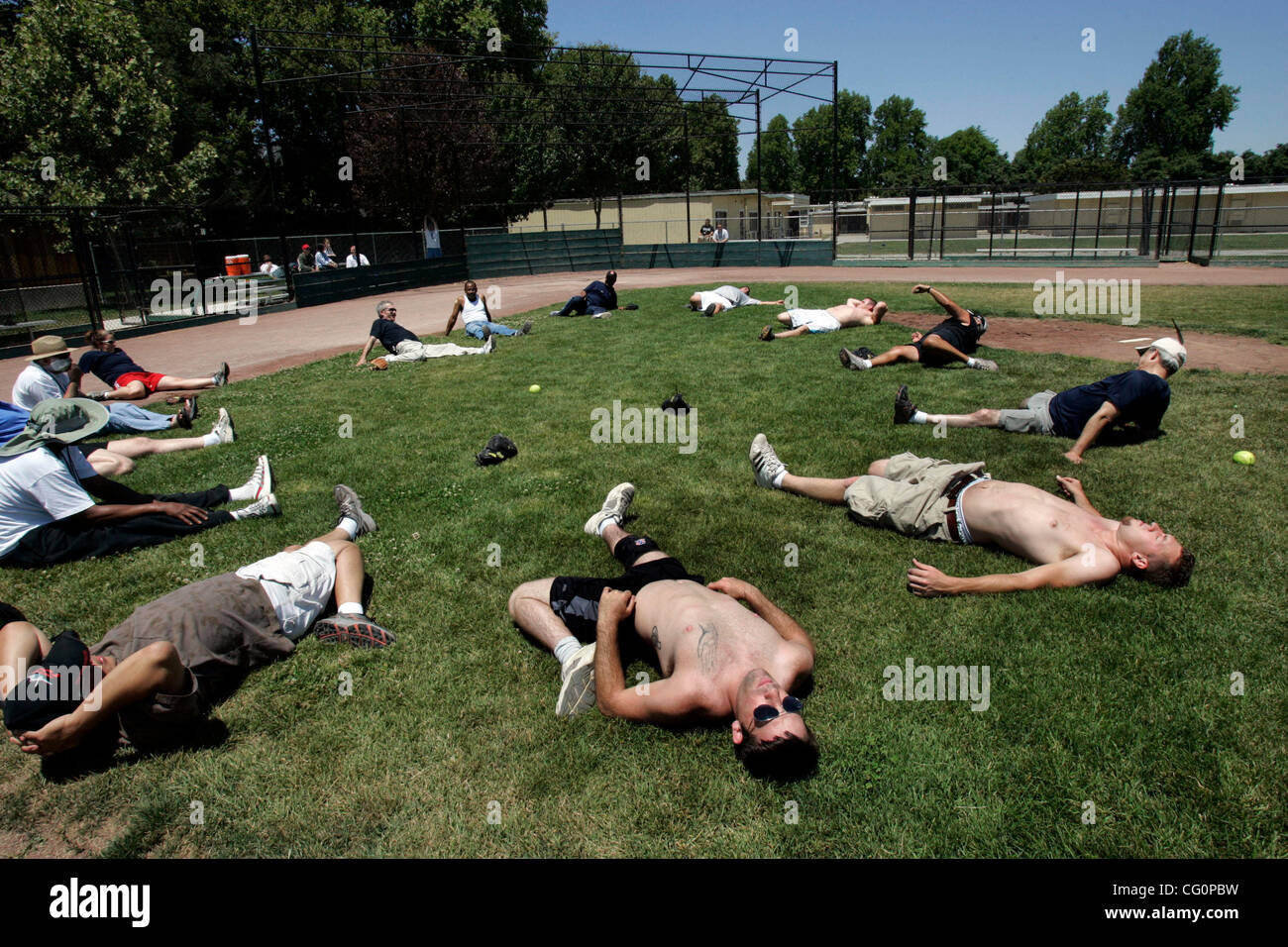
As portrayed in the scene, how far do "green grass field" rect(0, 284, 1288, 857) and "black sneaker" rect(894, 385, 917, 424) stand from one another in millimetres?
407

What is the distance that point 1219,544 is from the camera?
4789 mm

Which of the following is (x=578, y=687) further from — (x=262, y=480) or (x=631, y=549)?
(x=262, y=480)

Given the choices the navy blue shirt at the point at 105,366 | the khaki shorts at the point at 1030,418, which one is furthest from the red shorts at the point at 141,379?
the khaki shorts at the point at 1030,418

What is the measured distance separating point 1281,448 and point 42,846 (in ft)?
30.0

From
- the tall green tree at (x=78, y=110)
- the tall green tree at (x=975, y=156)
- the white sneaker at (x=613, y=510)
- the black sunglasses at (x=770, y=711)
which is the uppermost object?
the tall green tree at (x=975, y=156)

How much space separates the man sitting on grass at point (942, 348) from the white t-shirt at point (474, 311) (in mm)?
7807

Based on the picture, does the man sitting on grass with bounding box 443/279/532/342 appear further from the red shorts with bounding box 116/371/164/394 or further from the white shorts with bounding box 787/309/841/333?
the white shorts with bounding box 787/309/841/333

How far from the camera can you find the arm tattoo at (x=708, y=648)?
3.32 metres

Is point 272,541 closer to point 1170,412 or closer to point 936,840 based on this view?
point 936,840

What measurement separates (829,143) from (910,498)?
314 feet

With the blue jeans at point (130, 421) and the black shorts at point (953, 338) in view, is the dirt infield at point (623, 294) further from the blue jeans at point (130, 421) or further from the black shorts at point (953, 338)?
the blue jeans at point (130, 421)

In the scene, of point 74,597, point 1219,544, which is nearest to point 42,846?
point 74,597

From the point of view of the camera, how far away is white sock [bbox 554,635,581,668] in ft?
12.3

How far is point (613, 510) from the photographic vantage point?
5246mm
